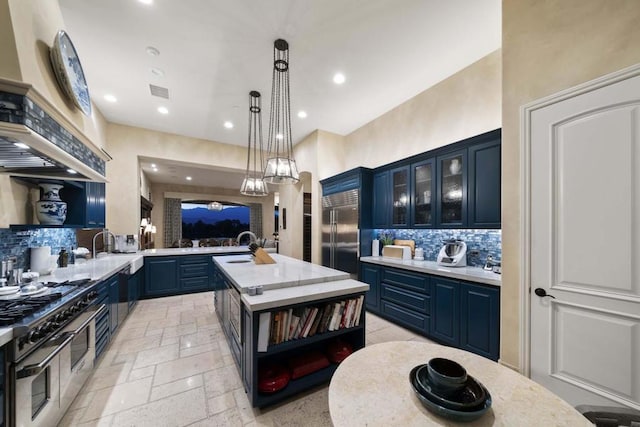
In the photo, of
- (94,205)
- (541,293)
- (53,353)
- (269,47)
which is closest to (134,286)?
(94,205)

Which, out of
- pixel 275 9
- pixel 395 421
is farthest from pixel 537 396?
pixel 275 9

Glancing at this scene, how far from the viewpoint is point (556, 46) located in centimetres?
170

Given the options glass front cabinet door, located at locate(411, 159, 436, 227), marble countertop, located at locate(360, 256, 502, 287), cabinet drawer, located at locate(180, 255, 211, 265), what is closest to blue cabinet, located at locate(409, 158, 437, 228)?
glass front cabinet door, located at locate(411, 159, 436, 227)

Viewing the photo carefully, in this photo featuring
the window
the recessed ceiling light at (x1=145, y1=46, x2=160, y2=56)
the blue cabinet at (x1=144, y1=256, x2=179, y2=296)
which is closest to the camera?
the recessed ceiling light at (x1=145, y1=46, x2=160, y2=56)

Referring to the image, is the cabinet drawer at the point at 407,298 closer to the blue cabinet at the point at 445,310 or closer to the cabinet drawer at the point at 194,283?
the blue cabinet at the point at 445,310

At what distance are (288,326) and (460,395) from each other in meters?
1.25

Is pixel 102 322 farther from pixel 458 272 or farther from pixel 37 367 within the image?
pixel 458 272

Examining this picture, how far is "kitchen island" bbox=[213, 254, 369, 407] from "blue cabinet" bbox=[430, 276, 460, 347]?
113cm

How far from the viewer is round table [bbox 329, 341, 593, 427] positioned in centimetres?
73

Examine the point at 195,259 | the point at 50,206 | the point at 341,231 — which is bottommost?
the point at 195,259

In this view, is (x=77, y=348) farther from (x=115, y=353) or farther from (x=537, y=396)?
(x=537, y=396)

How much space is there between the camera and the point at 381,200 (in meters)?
3.90

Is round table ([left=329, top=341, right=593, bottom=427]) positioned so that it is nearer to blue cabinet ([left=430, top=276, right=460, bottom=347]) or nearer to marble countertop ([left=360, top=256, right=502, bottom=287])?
marble countertop ([left=360, top=256, right=502, bottom=287])

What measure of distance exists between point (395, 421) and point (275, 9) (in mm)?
2971
